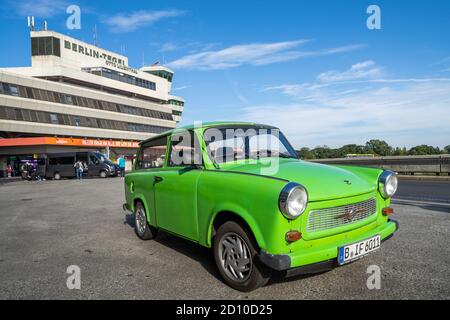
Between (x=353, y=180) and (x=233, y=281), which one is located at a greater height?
(x=353, y=180)

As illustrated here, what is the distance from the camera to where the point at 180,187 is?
4.36 meters

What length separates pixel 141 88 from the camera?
229 ft

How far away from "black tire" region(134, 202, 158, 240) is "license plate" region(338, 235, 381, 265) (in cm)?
343

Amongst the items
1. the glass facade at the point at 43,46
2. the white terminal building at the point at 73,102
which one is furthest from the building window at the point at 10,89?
the glass facade at the point at 43,46

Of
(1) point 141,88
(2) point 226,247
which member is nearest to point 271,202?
(2) point 226,247

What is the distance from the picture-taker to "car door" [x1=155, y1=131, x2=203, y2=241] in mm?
4145

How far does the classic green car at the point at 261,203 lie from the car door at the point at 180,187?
0.04 feet

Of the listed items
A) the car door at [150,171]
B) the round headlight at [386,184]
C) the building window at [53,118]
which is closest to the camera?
the round headlight at [386,184]

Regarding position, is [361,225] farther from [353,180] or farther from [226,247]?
[226,247]

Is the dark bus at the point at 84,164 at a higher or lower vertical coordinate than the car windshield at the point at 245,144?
lower

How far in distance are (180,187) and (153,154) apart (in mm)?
1520

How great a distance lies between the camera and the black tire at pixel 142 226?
563 cm

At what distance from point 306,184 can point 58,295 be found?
2.86 metres

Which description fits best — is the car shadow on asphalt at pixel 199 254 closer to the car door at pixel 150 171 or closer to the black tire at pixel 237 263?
the black tire at pixel 237 263
